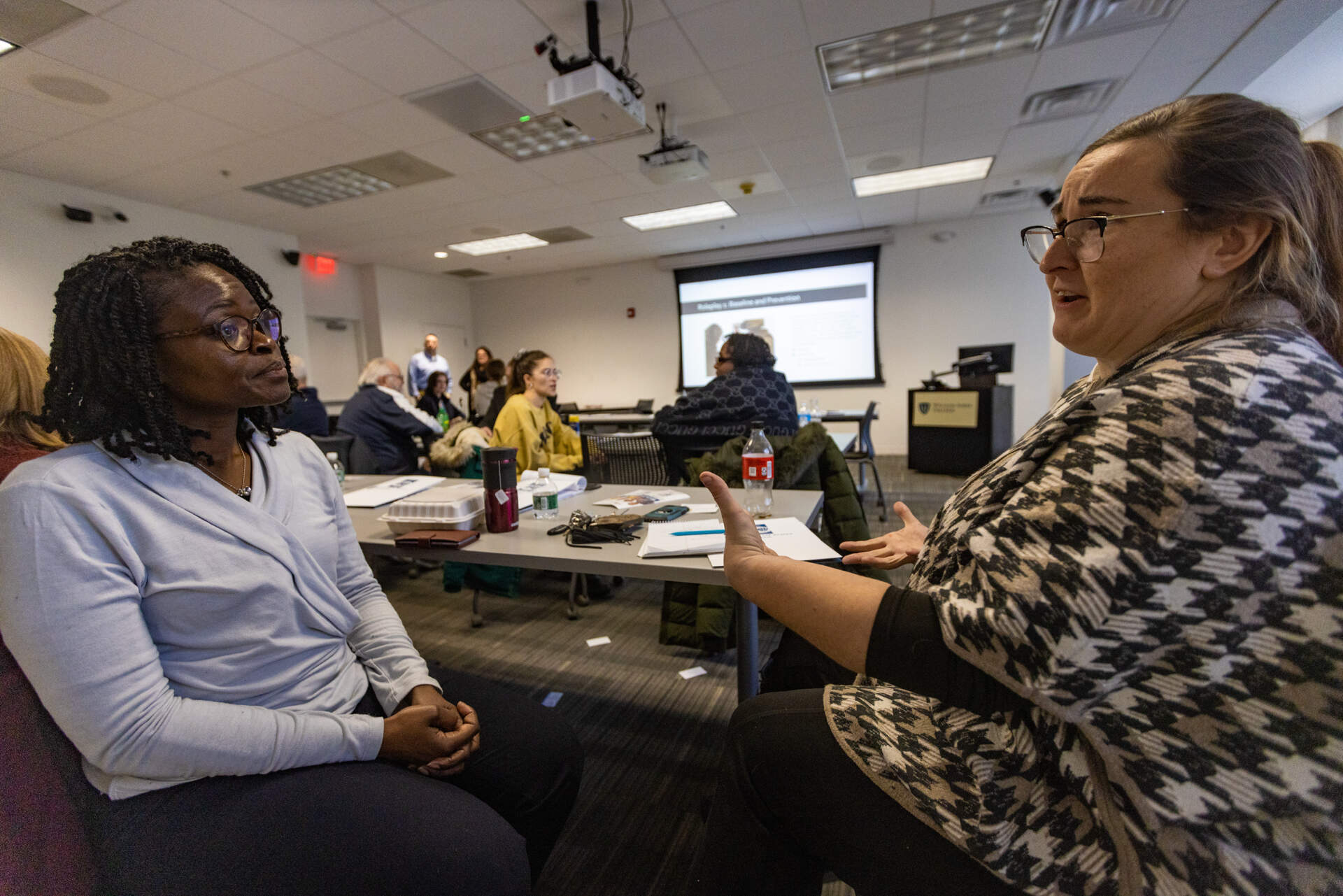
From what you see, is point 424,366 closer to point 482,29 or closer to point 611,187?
point 611,187

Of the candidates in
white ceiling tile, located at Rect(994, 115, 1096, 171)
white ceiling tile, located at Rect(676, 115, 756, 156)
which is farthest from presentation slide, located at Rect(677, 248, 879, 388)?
white ceiling tile, located at Rect(676, 115, 756, 156)

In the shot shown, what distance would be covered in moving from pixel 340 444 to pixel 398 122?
2305 millimetres

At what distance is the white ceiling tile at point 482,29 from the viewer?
2.69 meters

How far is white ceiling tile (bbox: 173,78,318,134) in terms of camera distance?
129 inches

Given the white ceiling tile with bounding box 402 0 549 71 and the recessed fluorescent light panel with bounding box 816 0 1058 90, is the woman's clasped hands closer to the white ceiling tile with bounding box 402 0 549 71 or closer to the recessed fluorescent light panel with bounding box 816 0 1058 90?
the white ceiling tile with bounding box 402 0 549 71

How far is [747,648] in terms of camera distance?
1335mm

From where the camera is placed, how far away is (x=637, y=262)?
8.61 meters

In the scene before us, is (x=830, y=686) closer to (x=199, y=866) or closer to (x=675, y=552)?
(x=675, y=552)

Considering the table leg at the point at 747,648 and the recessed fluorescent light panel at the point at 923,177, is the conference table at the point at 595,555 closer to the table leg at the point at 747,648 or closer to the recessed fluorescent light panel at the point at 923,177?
the table leg at the point at 747,648

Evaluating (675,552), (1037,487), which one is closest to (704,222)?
(675,552)

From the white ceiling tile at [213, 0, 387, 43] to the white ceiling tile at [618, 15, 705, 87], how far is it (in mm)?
1205

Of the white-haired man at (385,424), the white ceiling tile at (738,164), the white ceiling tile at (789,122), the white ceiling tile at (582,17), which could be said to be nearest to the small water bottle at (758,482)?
the white ceiling tile at (582,17)

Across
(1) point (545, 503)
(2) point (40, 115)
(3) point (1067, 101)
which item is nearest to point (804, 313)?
(3) point (1067, 101)

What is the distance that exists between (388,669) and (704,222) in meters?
6.35
